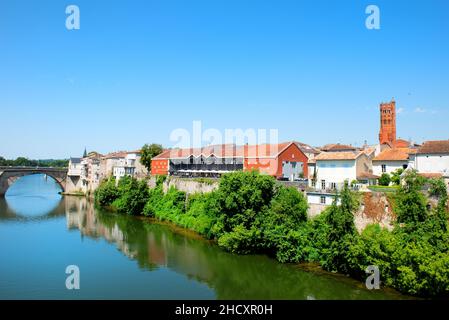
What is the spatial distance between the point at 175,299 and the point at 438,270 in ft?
41.2

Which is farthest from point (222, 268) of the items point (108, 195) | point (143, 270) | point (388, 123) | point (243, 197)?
point (388, 123)

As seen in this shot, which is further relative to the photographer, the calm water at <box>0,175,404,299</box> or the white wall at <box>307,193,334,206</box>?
the white wall at <box>307,193,334,206</box>

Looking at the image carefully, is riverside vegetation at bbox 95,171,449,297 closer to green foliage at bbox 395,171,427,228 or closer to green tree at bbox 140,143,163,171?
green foliage at bbox 395,171,427,228

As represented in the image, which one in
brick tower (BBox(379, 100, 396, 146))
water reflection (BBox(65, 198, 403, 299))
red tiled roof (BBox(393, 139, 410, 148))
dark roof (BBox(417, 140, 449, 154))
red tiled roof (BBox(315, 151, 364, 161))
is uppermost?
brick tower (BBox(379, 100, 396, 146))

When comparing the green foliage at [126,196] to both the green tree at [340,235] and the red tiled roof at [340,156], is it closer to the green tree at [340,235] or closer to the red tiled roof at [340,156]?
the red tiled roof at [340,156]

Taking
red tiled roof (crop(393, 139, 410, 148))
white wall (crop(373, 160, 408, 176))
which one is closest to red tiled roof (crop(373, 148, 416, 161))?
white wall (crop(373, 160, 408, 176))

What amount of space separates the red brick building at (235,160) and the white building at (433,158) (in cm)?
1288

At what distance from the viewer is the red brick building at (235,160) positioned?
4091cm

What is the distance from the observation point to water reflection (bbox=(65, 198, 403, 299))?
20.1 m

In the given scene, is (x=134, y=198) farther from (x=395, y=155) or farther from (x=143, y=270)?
(x=395, y=155)

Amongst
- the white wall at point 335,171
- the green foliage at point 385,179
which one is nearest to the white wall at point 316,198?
the white wall at point 335,171

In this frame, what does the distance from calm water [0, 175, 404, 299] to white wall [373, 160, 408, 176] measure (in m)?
14.1

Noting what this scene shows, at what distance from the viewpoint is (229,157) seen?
45688 mm
